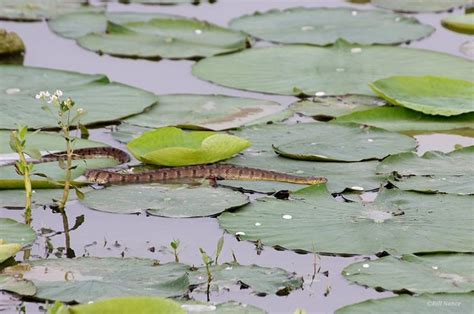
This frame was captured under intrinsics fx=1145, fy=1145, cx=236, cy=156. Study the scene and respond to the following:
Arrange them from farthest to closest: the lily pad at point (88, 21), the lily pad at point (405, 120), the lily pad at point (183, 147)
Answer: the lily pad at point (88, 21) → the lily pad at point (405, 120) → the lily pad at point (183, 147)

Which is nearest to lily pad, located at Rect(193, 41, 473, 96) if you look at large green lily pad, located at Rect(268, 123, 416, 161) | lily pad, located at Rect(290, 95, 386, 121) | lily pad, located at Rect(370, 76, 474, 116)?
lily pad, located at Rect(290, 95, 386, 121)

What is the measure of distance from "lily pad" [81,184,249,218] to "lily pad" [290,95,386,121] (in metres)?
1.40

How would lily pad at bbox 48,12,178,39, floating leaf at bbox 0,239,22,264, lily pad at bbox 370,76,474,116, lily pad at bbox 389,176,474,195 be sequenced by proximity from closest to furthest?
1. floating leaf at bbox 0,239,22,264
2. lily pad at bbox 389,176,474,195
3. lily pad at bbox 370,76,474,116
4. lily pad at bbox 48,12,178,39

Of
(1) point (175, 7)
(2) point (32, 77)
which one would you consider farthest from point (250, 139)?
(1) point (175, 7)

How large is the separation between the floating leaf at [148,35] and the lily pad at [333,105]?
1.31m

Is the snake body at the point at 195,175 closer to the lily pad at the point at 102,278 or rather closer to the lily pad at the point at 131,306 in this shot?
the lily pad at the point at 102,278

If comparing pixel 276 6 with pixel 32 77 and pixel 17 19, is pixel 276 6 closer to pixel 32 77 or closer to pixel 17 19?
pixel 17 19

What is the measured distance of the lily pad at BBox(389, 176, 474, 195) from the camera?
16.7 feet

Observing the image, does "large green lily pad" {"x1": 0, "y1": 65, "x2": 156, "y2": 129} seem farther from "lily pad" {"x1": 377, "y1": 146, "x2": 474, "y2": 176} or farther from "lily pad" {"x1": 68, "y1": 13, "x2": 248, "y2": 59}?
"lily pad" {"x1": 377, "y1": 146, "x2": 474, "y2": 176}

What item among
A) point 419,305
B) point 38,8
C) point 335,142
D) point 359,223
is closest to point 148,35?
point 38,8

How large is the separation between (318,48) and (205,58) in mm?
762

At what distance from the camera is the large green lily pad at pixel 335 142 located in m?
5.65

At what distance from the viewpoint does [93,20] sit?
8805 millimetres

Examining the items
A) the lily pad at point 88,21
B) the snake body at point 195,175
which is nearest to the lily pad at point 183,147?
the snake body at point 195,175
